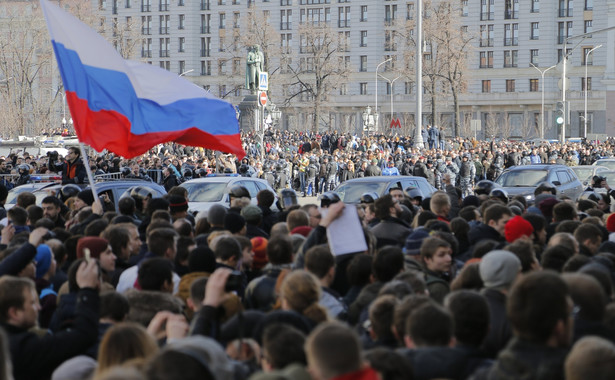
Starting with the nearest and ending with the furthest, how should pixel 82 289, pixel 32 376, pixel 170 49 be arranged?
pixel 32 376
pixel 82 289
pixel 170 49

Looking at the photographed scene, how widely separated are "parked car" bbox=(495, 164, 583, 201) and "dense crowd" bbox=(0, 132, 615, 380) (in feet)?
42.7

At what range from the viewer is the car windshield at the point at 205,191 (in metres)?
18.3

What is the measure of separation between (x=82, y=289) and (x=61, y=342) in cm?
46

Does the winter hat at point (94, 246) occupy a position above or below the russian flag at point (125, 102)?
below

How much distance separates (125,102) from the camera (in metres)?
11.5

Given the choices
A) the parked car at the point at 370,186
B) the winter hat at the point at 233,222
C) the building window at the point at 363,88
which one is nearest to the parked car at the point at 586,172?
the parked car at the point at 370,186

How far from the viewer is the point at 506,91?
339 ft

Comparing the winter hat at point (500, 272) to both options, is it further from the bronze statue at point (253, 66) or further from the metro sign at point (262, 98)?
the bronze statue at point (253, 66)

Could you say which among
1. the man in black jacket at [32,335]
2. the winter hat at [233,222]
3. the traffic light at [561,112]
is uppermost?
the traffic light at [561,112]

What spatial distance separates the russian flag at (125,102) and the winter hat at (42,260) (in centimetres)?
354

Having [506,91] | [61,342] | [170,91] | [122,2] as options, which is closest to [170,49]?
[122,2]

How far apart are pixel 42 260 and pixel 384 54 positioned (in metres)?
102

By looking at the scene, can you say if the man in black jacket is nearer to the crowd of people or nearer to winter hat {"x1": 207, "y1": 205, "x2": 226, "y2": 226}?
winter hat {"x1": 207, "y1": 205, "x2": 226, "y2": 226}

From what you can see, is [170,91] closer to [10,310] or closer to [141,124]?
[141,124]
